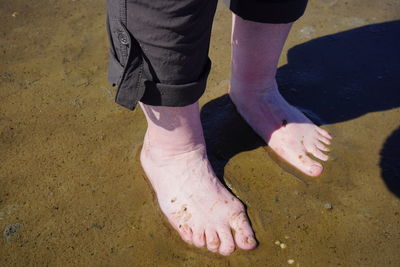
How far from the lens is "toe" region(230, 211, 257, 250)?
1.32 meters

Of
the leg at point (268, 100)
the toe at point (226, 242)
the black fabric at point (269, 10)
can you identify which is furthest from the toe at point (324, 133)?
the toe at point (226, 242)

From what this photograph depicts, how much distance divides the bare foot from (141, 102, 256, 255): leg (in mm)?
359

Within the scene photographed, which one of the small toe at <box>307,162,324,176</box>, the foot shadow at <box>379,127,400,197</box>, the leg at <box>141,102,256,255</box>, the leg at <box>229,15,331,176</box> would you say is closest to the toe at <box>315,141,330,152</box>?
the leg at <box>229,15,331,176</box>

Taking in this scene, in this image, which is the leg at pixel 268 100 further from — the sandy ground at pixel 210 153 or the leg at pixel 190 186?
the leg at pixel 190 186

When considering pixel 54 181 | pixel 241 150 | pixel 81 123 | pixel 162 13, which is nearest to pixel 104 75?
pixel 81 123

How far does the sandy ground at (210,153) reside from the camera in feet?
4.38

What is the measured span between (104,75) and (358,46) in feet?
5.11

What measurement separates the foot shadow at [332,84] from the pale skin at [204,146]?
0.43 feet

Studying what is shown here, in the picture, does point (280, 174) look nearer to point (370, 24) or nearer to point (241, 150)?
point (241, 150)

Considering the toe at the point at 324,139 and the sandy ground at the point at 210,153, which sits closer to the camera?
the sandy ground at the point at 210,153

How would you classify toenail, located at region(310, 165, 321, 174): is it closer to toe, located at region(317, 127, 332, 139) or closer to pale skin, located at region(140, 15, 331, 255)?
pale skin, located at region(140, 15, 331, 255)

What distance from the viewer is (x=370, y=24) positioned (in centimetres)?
241

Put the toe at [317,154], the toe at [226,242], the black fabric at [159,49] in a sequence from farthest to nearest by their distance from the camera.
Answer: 1. the toe at [317,154]
2. the toe at [226,242]
3. the black fabric at [159,49]

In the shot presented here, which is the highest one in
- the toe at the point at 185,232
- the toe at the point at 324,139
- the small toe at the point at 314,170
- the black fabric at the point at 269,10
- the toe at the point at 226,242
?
the black fabric at the point at 269,10
